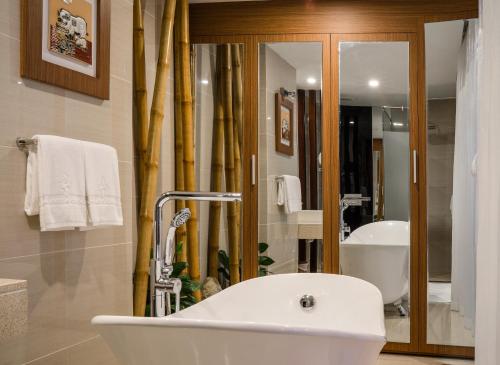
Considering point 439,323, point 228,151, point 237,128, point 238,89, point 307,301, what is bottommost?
point 439,323

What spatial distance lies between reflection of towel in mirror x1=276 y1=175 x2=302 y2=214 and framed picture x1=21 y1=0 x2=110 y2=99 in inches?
64.2

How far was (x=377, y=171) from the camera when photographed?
12.3ft

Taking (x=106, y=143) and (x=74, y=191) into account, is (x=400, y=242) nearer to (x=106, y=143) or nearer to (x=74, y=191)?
(x=106, y=143)

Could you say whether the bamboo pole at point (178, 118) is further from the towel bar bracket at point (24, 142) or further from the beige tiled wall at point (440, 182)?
the towel bar bracket at point (24, 142)

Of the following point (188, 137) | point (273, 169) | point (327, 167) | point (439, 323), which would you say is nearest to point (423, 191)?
point (327, 167)

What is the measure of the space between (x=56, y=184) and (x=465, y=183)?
2.52m

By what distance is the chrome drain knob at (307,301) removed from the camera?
269 centimetres

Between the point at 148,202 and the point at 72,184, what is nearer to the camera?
the point at 72,184

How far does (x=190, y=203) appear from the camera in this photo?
3.59 metres

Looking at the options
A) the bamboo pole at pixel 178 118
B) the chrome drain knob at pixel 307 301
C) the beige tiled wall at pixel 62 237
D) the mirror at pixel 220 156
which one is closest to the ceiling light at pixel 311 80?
the mirror at pixel 220 156

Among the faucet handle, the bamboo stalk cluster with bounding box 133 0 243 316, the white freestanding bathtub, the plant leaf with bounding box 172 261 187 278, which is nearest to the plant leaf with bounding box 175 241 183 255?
the bamboo stalk cluster with bounding box 133 0 243 316

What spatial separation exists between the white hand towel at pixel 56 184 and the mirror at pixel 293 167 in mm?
1863

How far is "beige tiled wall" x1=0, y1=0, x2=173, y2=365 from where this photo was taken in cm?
187

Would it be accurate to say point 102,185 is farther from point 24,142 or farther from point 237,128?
point 237,128
